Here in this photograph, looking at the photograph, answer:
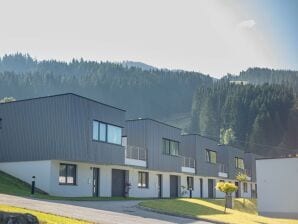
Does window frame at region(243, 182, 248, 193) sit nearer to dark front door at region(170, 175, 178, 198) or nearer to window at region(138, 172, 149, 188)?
dark front door at region(170, 175, 178, 198)

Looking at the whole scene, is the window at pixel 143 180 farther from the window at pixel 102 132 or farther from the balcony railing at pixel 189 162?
the window at pixel 102 132

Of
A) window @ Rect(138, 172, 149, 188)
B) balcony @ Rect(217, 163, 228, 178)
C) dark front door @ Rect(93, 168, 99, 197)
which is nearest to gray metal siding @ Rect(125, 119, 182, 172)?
window @ Rect(138, 172, 149, 188)

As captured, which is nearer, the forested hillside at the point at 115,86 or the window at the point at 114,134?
the window at the point at 114,134

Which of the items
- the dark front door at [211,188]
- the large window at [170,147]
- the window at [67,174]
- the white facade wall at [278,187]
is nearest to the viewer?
the window at [67,174]

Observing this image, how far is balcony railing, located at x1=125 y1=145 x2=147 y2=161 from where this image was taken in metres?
39.6

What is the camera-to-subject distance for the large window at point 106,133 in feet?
110

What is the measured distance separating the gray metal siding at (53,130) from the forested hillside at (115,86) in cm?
11553

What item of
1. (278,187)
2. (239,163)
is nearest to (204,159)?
(239,163)

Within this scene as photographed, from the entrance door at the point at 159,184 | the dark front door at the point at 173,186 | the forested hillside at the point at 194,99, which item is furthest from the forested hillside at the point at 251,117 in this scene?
the entrance door at the point at 159,184

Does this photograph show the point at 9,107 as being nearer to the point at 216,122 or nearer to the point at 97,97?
the point at 216,122

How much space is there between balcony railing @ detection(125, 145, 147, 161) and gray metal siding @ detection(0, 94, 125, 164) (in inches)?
187

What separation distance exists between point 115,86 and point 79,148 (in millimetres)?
143224

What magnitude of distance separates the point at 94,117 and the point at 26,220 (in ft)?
76.5

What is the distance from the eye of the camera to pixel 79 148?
31.5m
